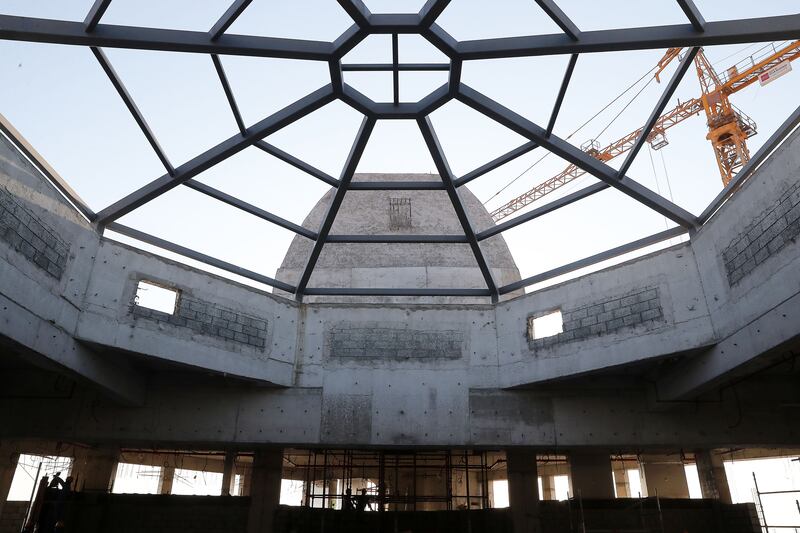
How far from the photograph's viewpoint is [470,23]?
11.7 metres

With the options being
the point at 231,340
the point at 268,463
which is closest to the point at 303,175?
the point at 231,340

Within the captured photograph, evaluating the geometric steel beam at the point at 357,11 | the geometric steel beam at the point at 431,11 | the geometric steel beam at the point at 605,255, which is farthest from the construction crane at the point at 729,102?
the geometric steel beam at the point at 357,11

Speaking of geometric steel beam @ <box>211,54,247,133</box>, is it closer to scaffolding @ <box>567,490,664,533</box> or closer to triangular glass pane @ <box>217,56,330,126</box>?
triangular glass pane @ <box>217,56,330,126</box>

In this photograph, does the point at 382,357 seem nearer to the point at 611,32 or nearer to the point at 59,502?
the point at 59,502

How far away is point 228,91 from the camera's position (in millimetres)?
12602

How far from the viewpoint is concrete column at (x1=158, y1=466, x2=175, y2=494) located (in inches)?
1180

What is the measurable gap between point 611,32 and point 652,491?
21.3 m

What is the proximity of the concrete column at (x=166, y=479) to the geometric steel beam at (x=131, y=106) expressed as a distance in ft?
69.8

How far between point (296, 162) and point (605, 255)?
28.3ft

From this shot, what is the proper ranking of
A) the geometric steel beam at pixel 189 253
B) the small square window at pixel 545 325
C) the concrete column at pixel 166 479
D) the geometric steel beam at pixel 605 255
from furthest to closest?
1. the concrete column at pixel 166 479
2. the small square window at pixel 545 325
3. the geometric steel beam at pixel 189 253
4. the geometric steel beam at pixel 605 255

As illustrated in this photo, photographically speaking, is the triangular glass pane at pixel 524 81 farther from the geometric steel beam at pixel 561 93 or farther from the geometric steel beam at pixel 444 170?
the geometric steel beam at pixel 444 170

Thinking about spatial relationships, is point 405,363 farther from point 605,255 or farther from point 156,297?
point 156,297

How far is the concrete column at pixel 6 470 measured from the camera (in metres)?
20.1

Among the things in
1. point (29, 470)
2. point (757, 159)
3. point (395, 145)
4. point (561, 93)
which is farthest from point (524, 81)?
point (29, 470)
